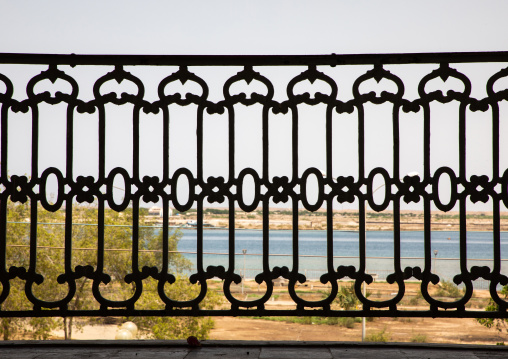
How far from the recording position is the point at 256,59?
82.5 inches

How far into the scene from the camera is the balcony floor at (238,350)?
1.99 m

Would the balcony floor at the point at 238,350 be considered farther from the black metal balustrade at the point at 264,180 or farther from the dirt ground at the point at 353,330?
the dirt ground at the point at 353,330

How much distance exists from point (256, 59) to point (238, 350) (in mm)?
1107

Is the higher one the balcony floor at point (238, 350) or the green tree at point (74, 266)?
the balcony floor at point (238, 350)

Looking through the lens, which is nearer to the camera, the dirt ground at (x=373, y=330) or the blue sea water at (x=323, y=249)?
the dirt ground at (x=373, y=330)

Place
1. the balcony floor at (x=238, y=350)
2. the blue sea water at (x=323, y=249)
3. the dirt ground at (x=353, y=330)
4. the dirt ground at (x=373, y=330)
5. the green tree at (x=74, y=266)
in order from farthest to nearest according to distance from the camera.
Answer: the blue sea water at (x=323, y=249)
the dirt ground at (x=373, y=330)
the dirt ground at (x=353, y=330)
the green tree at (x=74, y=266)
the balcony floor at (x=238, y=350)

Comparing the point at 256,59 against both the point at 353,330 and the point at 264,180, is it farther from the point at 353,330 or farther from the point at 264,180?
the point at 353,330

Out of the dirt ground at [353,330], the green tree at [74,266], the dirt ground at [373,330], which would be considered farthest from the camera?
the dirt ground at [373,330]

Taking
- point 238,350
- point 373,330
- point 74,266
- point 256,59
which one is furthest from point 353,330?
point 256,59

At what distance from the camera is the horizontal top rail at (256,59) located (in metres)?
2.07

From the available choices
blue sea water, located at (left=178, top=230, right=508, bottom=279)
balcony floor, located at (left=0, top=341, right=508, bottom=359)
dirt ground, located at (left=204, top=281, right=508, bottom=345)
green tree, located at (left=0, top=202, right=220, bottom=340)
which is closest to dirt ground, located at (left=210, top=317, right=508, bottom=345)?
dirt ground, located at (left=204, top=281, right=508, bottom=345)

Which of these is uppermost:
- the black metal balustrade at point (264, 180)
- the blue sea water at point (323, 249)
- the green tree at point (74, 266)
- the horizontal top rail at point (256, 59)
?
the horizontal top rail at point (256, 59)

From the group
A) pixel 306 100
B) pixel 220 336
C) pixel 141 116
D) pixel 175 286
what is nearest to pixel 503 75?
pixel 306 100

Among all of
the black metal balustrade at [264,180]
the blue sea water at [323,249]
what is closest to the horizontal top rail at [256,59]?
the black metal balustrade at [264,180]
